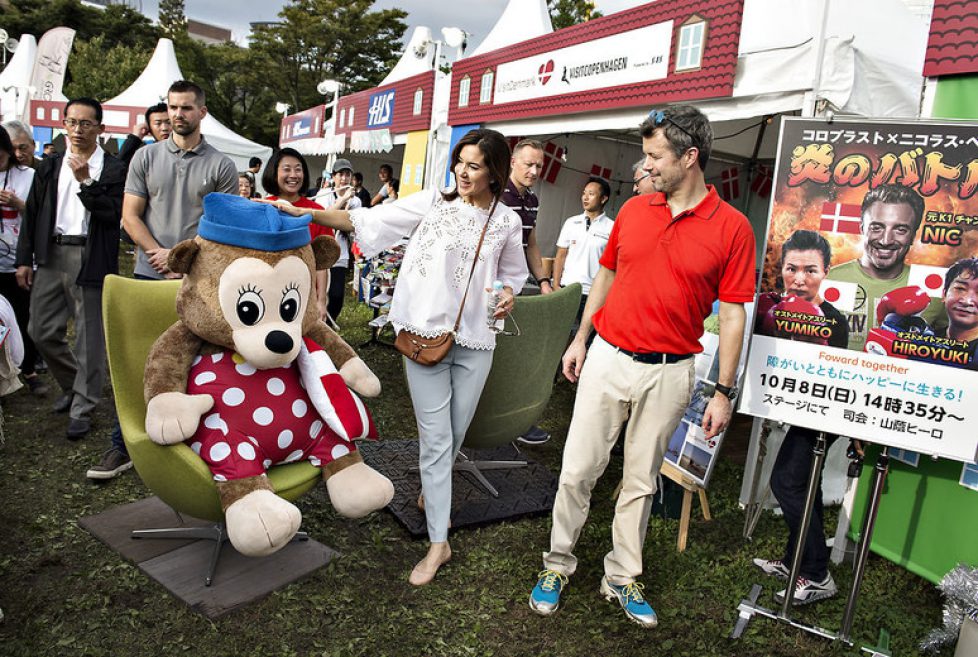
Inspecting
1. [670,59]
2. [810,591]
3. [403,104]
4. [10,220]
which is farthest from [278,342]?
[403,104]

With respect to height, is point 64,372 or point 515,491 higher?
point 64,372

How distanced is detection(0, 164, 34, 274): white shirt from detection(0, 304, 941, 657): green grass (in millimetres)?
1224

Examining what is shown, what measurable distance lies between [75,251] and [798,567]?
162 inches

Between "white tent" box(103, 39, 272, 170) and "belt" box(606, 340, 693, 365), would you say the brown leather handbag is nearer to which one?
"belt" box(606, 340, 693, 365)

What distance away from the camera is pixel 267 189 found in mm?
3715

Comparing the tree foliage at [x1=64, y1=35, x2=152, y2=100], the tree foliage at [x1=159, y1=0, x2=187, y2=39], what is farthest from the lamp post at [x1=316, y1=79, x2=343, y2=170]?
the tree foliage at [x1=159, y1=0, x2=187, y2=39]

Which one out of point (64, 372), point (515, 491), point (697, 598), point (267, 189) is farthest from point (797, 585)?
point (64, 372)

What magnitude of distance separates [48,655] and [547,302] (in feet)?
8.30

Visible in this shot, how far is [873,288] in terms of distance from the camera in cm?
267

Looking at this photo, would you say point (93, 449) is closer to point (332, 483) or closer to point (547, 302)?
point (332, 483)

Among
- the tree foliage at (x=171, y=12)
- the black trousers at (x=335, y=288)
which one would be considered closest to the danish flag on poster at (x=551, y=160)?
the black trousers at (x=335, y=288)

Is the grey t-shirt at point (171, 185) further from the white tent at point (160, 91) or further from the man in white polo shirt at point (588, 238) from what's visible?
the white tent at point (160, 91)

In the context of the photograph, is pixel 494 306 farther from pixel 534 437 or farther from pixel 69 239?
pixel 69 239

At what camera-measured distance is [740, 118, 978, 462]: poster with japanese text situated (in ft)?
8.20
